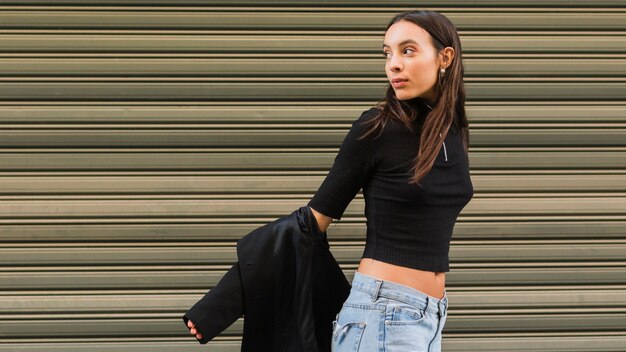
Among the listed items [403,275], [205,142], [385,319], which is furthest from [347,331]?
[205,142]

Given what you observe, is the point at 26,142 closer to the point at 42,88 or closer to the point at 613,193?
the point at 42,88

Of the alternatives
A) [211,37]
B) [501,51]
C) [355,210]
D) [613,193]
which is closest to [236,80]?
[211,37]

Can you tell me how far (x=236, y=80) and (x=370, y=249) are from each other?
1.64m

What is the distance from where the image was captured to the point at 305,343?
254 centimetres

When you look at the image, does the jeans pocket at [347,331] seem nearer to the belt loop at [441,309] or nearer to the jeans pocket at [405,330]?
the jeans pocket at [405,330]

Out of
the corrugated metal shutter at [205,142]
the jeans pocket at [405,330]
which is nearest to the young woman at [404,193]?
the jeans pocket at [405,330]

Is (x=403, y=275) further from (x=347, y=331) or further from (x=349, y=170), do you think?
(x=349, y=170)

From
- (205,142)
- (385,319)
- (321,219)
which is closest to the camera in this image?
(385,319)

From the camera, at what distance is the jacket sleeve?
2.41 m

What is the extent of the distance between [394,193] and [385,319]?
1.21ft

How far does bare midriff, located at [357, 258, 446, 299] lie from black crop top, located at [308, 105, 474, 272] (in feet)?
0.05

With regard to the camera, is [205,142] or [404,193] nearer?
[404,193]

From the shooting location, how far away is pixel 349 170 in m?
2.43

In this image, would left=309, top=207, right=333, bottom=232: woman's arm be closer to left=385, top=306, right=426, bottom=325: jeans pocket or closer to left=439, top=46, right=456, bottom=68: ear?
left=385, top=306, right=426, bottom=325: jeans pocket
